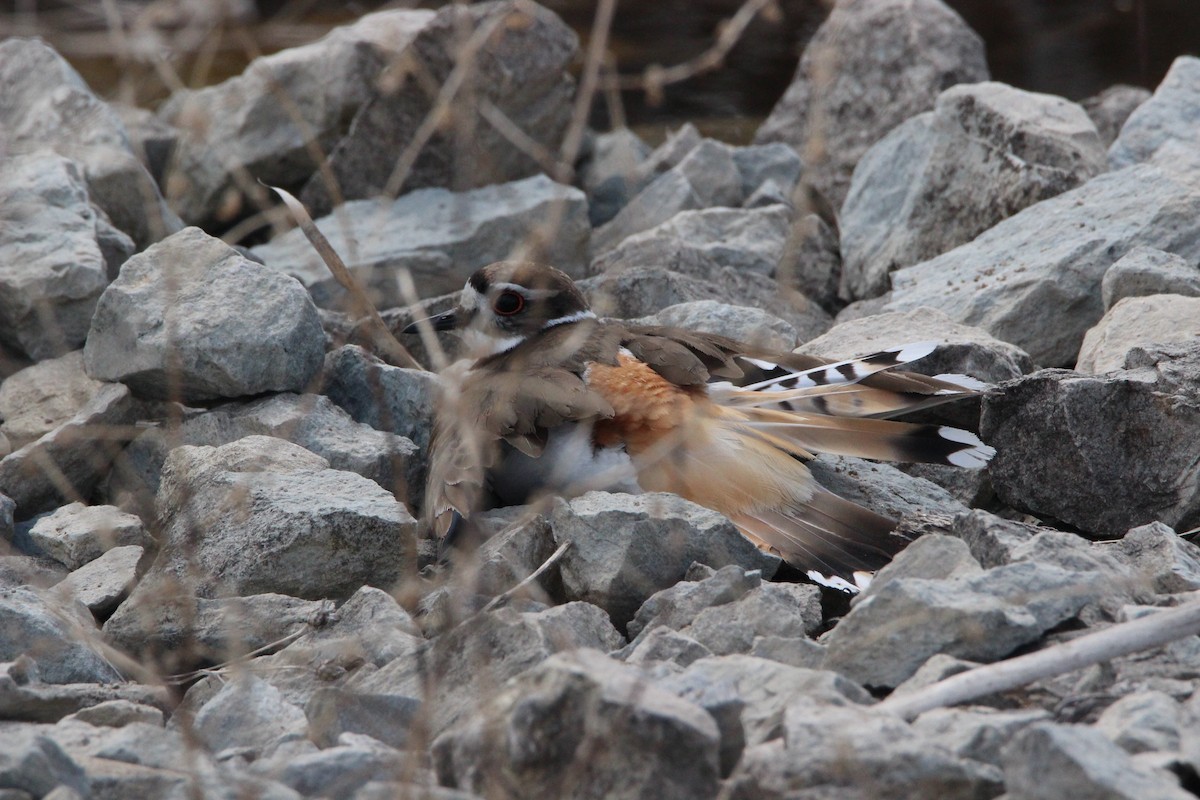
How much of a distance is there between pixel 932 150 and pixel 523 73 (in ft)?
8.07

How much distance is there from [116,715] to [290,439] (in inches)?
64.0

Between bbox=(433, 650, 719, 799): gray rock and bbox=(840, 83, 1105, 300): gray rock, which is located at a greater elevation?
bbox=(433, 650, 719, 799): gray rock

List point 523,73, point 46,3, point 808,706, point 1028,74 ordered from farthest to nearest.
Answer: point 46,3, point 1028,74, point 523,73, point 808,706

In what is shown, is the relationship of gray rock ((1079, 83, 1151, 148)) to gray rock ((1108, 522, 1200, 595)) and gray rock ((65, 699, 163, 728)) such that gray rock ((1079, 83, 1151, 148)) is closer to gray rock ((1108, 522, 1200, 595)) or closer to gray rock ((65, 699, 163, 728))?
gray rock ((1108, 522, 1200, 595))

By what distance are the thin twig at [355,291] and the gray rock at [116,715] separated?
3.68 feet

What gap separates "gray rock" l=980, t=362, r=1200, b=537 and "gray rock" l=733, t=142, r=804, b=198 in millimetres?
3951

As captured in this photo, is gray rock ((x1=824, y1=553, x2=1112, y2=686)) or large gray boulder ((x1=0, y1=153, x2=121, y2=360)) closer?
gray rock ((x1=824, y1=553, x2=1112, y2=686))

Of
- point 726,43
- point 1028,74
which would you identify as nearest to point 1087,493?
point 726,43

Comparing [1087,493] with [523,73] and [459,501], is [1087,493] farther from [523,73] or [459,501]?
[523,73]

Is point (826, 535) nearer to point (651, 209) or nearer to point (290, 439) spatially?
point (290, 439)

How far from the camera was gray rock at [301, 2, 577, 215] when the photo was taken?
7.76 m

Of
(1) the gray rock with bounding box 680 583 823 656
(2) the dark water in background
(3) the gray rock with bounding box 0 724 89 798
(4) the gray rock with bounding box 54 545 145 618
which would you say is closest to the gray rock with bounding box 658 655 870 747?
(1) the gray rock with bounding box 680 583 823 656

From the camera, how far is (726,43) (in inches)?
156

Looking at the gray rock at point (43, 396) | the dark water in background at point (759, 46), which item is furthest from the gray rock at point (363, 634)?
the dark water in background at point (759, 46)
